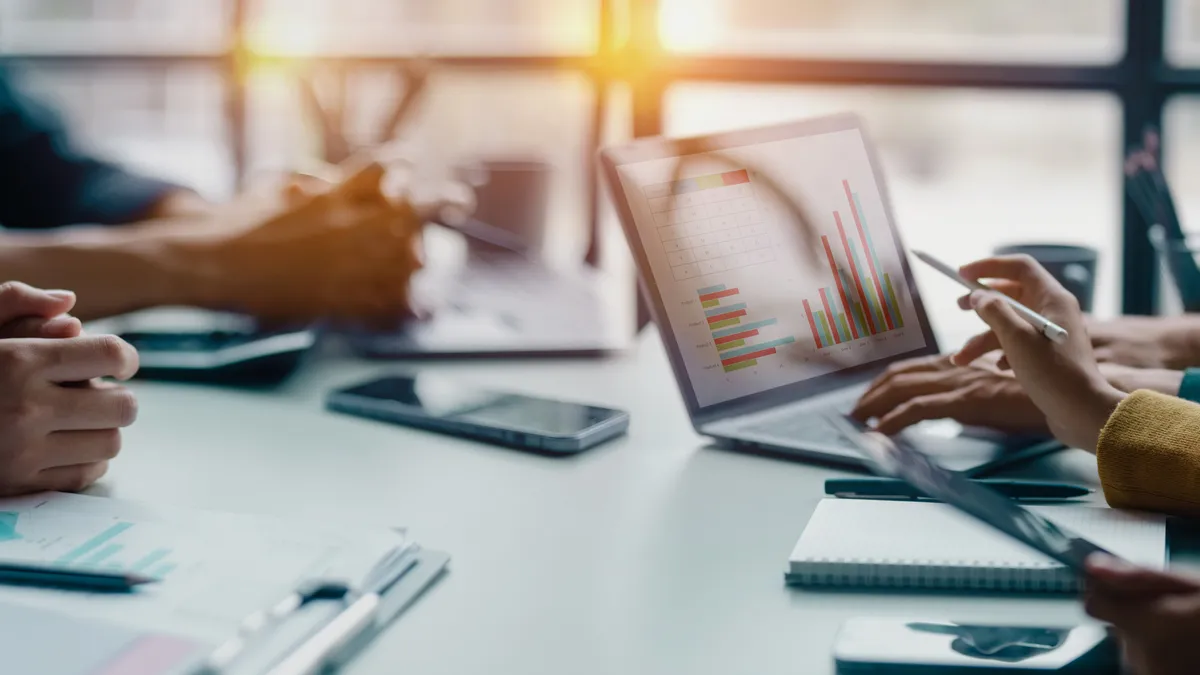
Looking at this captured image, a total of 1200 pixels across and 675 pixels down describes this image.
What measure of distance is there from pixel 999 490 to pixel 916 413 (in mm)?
131

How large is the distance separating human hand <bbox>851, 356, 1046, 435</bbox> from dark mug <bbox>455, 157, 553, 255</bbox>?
0.82 metres

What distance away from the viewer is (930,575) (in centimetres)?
61

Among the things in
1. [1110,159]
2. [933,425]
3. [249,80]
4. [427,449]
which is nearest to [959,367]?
[933,425]

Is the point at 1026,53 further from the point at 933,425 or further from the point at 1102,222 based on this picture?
the point at 933,425

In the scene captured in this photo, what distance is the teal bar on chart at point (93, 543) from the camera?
0.60 m

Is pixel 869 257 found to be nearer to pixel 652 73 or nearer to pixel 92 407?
pixel 92 407

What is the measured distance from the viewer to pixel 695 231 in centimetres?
89

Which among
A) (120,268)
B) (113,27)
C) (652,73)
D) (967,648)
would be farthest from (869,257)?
(113,27)

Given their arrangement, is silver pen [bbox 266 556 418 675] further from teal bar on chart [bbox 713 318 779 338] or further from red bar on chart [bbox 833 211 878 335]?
red bar on chart [bbox 833 211 878 335]

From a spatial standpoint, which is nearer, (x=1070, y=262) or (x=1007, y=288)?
(x=1007, y=288)

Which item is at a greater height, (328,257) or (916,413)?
(328,257)

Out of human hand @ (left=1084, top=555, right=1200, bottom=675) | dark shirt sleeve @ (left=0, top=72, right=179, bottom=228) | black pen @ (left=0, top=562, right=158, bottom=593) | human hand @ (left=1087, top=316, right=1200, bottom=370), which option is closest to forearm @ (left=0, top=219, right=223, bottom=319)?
dark shirt sleeve @ (left=0, top=72, right=179, bottom=228)

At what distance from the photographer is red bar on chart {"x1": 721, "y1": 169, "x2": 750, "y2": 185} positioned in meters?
0.92

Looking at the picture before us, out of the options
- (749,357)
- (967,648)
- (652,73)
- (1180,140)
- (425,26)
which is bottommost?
(967,648)
